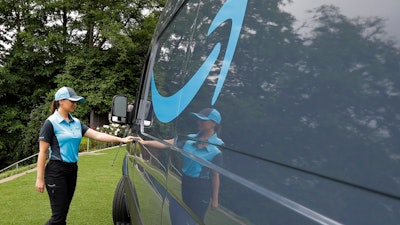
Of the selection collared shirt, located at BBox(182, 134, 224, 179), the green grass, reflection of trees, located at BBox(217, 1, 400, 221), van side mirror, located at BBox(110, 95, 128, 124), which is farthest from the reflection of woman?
the green grass

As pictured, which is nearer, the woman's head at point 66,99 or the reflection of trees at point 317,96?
the reflection of trees at point 317,96

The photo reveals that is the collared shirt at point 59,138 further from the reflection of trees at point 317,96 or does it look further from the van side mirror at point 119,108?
the reflection of trees at point 317,96

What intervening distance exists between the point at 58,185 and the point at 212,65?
266 cm

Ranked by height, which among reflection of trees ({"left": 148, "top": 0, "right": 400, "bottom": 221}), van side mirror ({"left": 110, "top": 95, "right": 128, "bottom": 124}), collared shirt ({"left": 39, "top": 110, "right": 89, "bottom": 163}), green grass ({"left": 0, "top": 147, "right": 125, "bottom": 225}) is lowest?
green grass ({"left": 0, "top": 147, "right": 125, "bottom": 225})

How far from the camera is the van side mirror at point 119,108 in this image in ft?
13.3

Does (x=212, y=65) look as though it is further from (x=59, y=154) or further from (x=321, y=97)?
(x=59, y=154)

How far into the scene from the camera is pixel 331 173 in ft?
2.60

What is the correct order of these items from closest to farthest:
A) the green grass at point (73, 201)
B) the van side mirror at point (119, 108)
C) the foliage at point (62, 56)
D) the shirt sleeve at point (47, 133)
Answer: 1. the shirt sleeve at point (47, 133)
2. the van side mirror at point (119, 108)
3. the green grass at point (73, 201)
4. the foliage at point (62, 56)

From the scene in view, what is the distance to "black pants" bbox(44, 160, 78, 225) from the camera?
364cm

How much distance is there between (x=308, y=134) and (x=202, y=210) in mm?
621

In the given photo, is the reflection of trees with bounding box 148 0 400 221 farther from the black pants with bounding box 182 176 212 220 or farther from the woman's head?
the woman's head

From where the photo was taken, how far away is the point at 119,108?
4.09m

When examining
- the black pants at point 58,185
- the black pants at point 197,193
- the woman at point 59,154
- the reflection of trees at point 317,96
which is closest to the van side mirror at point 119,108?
the woman at point 59,154

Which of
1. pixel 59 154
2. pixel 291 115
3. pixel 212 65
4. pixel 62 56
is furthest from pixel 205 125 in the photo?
pixel 62 56
